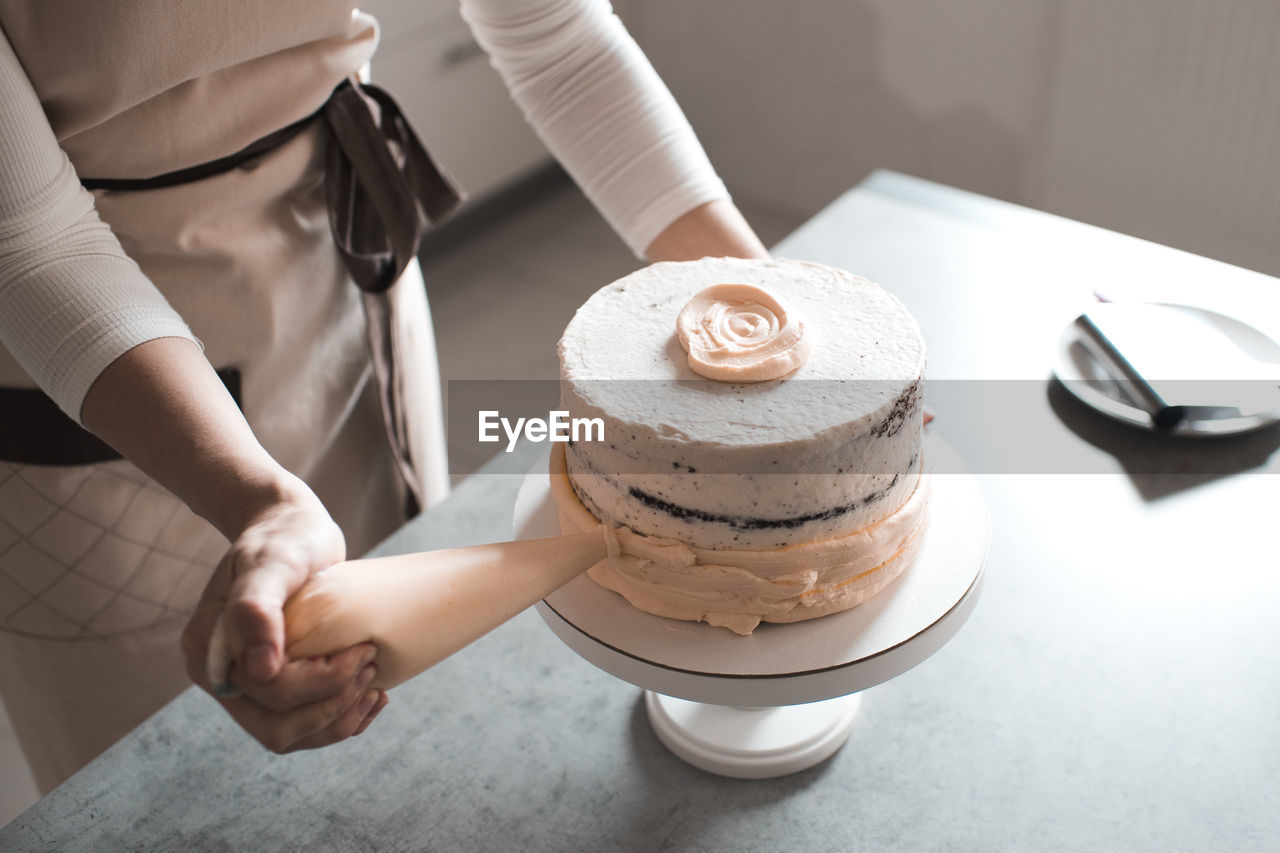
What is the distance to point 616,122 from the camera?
0.98 metres

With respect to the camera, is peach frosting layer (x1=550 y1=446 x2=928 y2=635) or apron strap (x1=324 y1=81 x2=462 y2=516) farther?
apron strap (x1=324 y1=81 x2=462 y2=516)

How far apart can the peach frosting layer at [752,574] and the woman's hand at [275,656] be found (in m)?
0.20

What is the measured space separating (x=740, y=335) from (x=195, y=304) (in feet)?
1.68

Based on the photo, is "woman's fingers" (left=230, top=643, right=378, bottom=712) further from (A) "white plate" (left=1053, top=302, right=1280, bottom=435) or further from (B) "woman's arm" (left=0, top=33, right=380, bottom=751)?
(A) "white plate" (left=1053, top=302, right=1280, bottom=435)

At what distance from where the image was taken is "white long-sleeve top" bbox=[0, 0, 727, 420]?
0.66 metres

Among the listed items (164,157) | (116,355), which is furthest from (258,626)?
(164,157)

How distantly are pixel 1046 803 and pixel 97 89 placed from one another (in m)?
0.87

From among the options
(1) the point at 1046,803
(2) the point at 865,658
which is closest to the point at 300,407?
(2) the point at 865,658

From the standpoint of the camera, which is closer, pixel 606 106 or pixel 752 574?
pixel 752 574

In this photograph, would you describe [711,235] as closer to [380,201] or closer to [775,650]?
[380,201]

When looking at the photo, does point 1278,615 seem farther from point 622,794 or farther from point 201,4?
point 201,4

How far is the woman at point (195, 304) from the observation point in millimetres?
652

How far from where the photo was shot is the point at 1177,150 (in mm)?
2354

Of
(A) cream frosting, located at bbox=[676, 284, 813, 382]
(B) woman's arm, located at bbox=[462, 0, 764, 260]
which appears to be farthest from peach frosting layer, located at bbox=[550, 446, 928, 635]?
(B) woman's arm, located at bbox=[462, 0, 764, 260]
